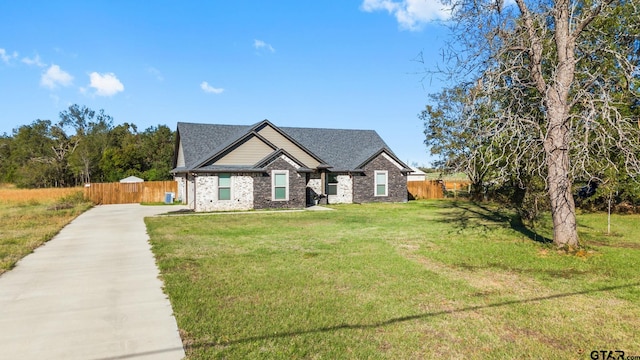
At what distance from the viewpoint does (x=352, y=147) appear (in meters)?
28.3

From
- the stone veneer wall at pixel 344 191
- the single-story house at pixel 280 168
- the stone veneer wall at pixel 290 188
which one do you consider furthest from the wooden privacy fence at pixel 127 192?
the stone veneer wall at pixel 344 191

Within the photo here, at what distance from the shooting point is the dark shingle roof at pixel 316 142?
2441 centimetres

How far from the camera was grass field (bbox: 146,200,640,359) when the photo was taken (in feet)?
13.9

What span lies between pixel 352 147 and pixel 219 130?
9444mm

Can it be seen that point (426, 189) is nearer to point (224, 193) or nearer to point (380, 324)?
point (224, 193)

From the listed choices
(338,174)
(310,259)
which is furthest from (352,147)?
(310,259)

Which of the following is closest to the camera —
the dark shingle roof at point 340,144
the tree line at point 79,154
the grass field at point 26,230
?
the grass field at point 26,230

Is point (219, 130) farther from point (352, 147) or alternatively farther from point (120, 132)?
point (120, 132)

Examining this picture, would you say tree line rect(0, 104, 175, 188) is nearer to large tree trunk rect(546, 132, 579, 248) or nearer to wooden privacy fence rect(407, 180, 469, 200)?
wooden privacy fence rect(407, 180, 469, 200)

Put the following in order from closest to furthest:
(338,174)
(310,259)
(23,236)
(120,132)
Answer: (310,259)
(23,236)
(338,174)
(120,132)

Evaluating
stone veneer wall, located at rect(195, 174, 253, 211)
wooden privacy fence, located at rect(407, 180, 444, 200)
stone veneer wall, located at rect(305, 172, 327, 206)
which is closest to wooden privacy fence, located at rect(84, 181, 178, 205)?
stone veneer wall, located at rect(195, 174, 253, 211)

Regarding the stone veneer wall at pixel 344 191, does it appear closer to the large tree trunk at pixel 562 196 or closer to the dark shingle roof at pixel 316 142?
the dark shingle roof at pixel 316 142

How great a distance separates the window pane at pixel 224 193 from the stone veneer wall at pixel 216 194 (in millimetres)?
161

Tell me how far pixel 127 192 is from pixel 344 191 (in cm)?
1539
